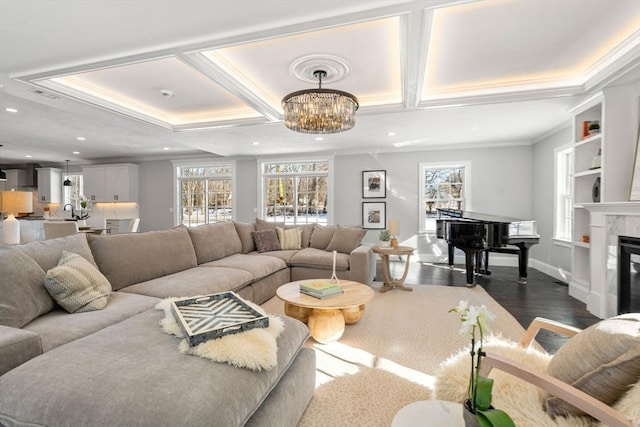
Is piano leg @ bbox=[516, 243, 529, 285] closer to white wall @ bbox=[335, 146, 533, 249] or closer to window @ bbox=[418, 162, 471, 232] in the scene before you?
white wall @ bbox=[335, 146, 533, 249]

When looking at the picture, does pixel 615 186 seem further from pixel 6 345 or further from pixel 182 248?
pixel 6 345

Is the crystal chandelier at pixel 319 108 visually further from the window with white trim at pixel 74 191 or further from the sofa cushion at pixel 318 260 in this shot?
the window with white trim at pixel 74 191

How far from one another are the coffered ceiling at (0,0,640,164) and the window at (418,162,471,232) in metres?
1.28

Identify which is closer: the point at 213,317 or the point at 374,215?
the point at 213,317

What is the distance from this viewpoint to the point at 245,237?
473cm

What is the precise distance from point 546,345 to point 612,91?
2.74 meters

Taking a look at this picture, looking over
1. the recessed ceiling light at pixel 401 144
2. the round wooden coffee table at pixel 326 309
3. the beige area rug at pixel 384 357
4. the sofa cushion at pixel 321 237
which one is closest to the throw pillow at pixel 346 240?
the sofa cushion at pixel 321 237

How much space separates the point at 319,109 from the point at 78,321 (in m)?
2.35

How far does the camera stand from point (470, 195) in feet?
20.6

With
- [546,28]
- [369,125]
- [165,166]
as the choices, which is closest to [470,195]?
[369,125]

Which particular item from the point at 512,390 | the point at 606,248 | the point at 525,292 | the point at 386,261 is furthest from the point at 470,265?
the point at 512,390

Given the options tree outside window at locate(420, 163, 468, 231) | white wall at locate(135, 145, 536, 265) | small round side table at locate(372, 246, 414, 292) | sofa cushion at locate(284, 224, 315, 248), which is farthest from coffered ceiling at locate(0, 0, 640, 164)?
small round side table at locate(372, 246, 414, 292)

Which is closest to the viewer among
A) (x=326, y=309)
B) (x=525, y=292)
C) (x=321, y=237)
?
(x=326, y=309)

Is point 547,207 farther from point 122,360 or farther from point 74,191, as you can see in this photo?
point 74,191
